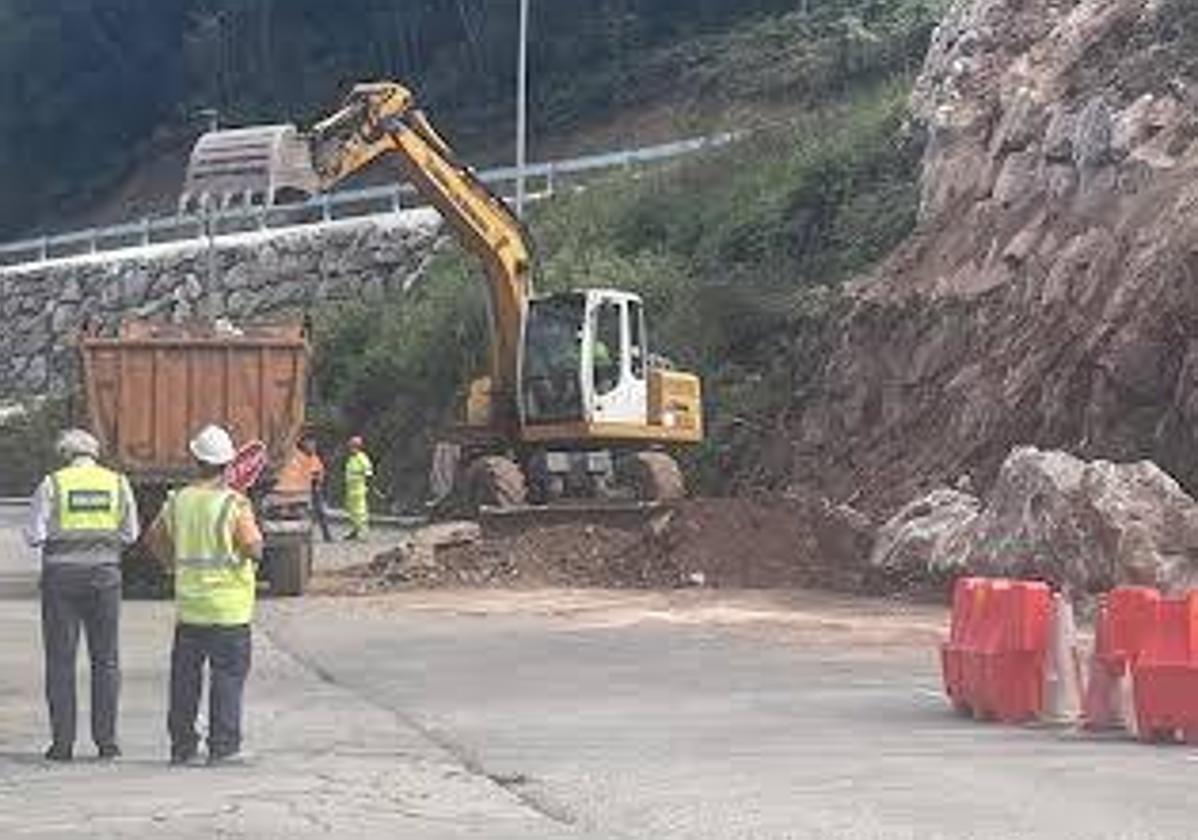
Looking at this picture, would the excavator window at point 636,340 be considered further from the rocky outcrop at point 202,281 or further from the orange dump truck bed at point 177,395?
the rocky outcrop at point 202,281

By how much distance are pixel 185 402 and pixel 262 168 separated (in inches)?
220

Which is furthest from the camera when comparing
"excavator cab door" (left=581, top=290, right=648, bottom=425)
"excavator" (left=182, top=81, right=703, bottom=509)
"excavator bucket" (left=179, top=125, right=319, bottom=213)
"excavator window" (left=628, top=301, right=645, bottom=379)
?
"excavator window" (left=628, top=301, right=645, bottom=379)

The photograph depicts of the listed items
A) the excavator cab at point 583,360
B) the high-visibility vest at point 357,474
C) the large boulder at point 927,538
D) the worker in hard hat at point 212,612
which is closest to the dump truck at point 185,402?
the excavator cab at point 583,360

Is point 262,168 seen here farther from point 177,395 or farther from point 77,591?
point 77,591

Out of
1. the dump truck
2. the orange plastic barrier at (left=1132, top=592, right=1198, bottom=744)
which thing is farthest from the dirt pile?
the orange plastic barrier at (left=1132, top=592, right=1198, bottom=744)

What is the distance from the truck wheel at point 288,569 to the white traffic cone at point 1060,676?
1225 cm

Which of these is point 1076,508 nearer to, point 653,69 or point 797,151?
point 797,151

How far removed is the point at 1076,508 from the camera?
2291 cm

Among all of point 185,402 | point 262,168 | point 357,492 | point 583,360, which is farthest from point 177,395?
point 357,492

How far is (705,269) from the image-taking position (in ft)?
145

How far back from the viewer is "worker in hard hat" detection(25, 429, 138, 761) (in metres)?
13.0

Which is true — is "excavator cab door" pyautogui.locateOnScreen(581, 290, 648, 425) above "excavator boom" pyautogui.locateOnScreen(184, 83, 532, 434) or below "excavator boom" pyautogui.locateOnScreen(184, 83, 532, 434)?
below

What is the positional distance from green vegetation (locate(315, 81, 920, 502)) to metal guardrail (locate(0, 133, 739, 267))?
6.22ft

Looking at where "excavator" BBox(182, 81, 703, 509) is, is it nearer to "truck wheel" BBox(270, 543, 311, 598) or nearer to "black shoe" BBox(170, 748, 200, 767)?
"truck wheel" BBox(270, 543, 311, 598)
